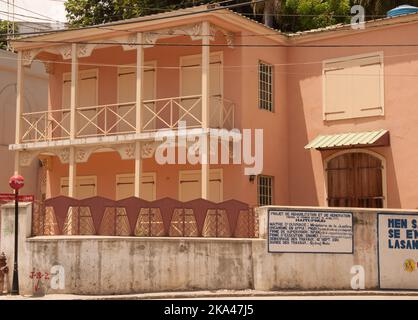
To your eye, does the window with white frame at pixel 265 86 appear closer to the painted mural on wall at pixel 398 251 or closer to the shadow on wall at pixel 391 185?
the shadow on wall at pixel 391 185

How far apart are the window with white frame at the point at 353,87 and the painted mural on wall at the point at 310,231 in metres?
5.18

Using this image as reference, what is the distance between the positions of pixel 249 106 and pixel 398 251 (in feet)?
22.4

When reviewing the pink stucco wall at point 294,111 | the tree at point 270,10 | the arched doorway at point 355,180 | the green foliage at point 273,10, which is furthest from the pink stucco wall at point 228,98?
the tree at point 270,10

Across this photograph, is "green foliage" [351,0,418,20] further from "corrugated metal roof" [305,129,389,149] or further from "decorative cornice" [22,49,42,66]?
"decorative cornice" [22,49,42,66]

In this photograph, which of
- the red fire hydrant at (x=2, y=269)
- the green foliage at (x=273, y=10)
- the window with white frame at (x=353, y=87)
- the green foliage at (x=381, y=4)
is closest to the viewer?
the red fire hydrant at (x=2, y=269)

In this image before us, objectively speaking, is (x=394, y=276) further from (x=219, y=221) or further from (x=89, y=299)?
(x=89, y=299)

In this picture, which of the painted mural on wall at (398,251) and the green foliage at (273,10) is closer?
the painted mural on wall at (398,251)

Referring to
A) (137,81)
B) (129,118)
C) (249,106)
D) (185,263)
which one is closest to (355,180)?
(249,106)

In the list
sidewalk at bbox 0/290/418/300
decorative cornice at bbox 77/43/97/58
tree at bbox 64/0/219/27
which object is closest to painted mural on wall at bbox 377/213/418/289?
sidewalk at bbox 0/290/418/300

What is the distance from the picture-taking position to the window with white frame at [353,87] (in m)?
23.3

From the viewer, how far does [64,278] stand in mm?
18312

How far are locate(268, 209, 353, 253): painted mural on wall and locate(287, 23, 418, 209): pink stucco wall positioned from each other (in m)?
3.91

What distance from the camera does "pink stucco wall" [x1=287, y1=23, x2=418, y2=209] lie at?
2266cm
